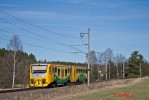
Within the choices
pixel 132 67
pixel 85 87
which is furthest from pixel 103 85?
pixel 132 67

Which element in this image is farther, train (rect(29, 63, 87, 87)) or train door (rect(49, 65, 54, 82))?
train door (rect(49, 65, 54, 82))

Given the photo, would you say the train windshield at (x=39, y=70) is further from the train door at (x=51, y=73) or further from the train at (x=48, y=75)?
the train door at (x=51, y=73)

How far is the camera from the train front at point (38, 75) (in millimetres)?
38531

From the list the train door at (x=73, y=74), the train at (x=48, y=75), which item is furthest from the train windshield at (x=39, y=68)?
the train door at (x=73, y=74)

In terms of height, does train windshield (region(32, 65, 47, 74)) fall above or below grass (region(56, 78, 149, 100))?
above

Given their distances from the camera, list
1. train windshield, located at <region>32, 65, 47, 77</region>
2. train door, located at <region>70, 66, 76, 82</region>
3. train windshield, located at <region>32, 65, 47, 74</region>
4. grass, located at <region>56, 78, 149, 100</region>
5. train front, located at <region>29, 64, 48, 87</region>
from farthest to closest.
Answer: train door, located at <region>70, 66, 76, 82</region> → train windshield, located at <region>32, 65, 47, 74</region> → train windshield, located at <region>32, 65, 47, 77</region> → train front, located at <region>29, 64, 48, 87</region> → grass, located at <region>56, 78, 149, 100</region>

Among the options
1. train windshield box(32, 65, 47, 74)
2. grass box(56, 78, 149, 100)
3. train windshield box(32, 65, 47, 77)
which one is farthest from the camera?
train windshield box(32, 65, 47, 74)

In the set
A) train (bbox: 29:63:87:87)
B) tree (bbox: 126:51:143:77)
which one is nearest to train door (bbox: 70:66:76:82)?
train (bbox: 29:63:87:87)

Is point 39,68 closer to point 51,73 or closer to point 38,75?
point 38,75

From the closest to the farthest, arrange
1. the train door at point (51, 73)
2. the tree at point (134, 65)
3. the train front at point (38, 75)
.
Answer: the train front at point (38, 75)
the train door at point (51, 73)
the tree at point (134, 65)

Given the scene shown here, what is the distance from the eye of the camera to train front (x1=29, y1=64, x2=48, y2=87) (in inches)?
1517

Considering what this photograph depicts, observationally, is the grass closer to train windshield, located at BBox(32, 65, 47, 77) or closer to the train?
the train

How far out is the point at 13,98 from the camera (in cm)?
2447

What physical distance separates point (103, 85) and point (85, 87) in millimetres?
8651
